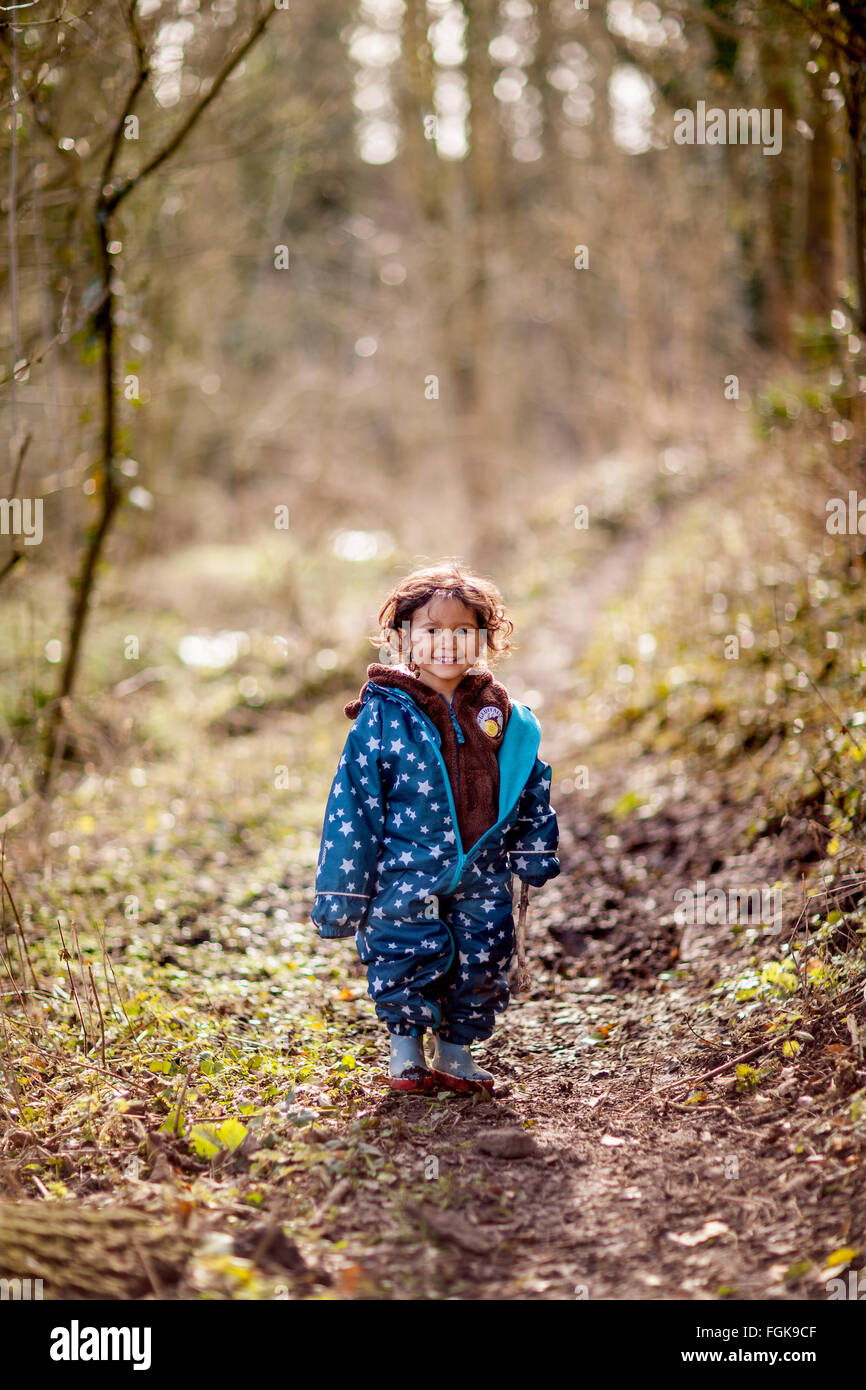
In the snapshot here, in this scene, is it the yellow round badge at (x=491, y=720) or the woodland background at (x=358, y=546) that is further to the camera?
the yellow round badge at (x=491, y=720)

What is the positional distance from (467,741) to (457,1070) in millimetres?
1067

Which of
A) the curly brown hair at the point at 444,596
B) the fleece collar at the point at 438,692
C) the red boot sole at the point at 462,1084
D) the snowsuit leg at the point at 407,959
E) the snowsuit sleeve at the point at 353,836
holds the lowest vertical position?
the red boot sole at the point at 462,1084

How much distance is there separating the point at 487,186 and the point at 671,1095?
1657 cm

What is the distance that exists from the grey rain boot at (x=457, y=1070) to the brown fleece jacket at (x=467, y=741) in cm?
69

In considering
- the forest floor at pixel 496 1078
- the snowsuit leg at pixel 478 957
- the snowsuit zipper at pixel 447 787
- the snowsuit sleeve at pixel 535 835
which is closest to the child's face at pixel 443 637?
the snowsuit zipper at pixel 447 787

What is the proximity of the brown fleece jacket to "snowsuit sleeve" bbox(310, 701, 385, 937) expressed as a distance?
0.13 meters

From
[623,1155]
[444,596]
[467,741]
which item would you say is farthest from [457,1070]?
[444,596]

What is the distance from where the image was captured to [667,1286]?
2.55 meters

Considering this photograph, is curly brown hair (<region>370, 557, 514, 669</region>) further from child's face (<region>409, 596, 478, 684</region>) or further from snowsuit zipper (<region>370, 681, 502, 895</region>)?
snowsuit zipper (<region>370, 681, 502, 895</region>)

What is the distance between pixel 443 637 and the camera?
3.46 meters

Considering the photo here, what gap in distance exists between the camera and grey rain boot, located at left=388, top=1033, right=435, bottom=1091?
345 cm

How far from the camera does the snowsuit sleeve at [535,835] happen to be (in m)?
3.55

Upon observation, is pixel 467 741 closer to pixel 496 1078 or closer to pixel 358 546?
pixel 496 1078

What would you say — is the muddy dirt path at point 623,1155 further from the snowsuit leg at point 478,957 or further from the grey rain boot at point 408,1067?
the snowsuit leg at point 478,957
